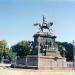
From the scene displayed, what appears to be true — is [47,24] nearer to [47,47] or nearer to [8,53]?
[47,47]

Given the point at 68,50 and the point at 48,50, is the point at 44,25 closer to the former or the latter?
the point at 48,50

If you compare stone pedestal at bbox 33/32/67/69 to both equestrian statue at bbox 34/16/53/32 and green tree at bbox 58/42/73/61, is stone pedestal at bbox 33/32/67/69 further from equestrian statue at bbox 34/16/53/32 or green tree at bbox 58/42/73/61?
green tree at bbox 58/42/73/61

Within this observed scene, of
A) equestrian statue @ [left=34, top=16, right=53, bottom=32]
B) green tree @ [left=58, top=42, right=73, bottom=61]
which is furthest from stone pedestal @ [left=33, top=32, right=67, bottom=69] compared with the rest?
green tree @ [left=58, top=42, right=73, bottom=61]

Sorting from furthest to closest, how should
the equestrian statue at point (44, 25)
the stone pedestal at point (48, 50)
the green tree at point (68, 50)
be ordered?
1. the green tree at point (68, 50)
2. the equestrian statue at point (44, 25)
3. the stone pedestal at point (48, 50)

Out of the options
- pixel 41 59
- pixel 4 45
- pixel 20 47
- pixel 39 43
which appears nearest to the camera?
pixel 41 59

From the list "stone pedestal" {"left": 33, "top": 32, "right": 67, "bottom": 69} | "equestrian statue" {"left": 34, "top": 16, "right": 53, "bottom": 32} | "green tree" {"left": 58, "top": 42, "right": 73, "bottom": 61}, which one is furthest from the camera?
"green tree" {"left": 58, "top": 42, "right": 73, "bottom": 61}

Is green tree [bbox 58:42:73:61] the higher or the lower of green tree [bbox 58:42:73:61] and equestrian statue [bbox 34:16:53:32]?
the lower

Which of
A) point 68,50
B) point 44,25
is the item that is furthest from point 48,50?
point 68,50

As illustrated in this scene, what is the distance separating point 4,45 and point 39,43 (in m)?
62.4

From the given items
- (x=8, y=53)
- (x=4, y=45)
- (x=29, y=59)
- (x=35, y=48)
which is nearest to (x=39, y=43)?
(x=35, y=48)

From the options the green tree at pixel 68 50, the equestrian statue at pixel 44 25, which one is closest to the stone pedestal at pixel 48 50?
the equestrian statue at pixel 44 25

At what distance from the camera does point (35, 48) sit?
53.1 metres

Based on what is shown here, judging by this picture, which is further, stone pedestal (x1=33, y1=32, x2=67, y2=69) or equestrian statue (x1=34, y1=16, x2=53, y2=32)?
equestrian statue (x1=34, y1=16, x2=53, y2=32)

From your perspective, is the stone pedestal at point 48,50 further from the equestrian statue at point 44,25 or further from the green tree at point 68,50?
the green tree at point 68,50
